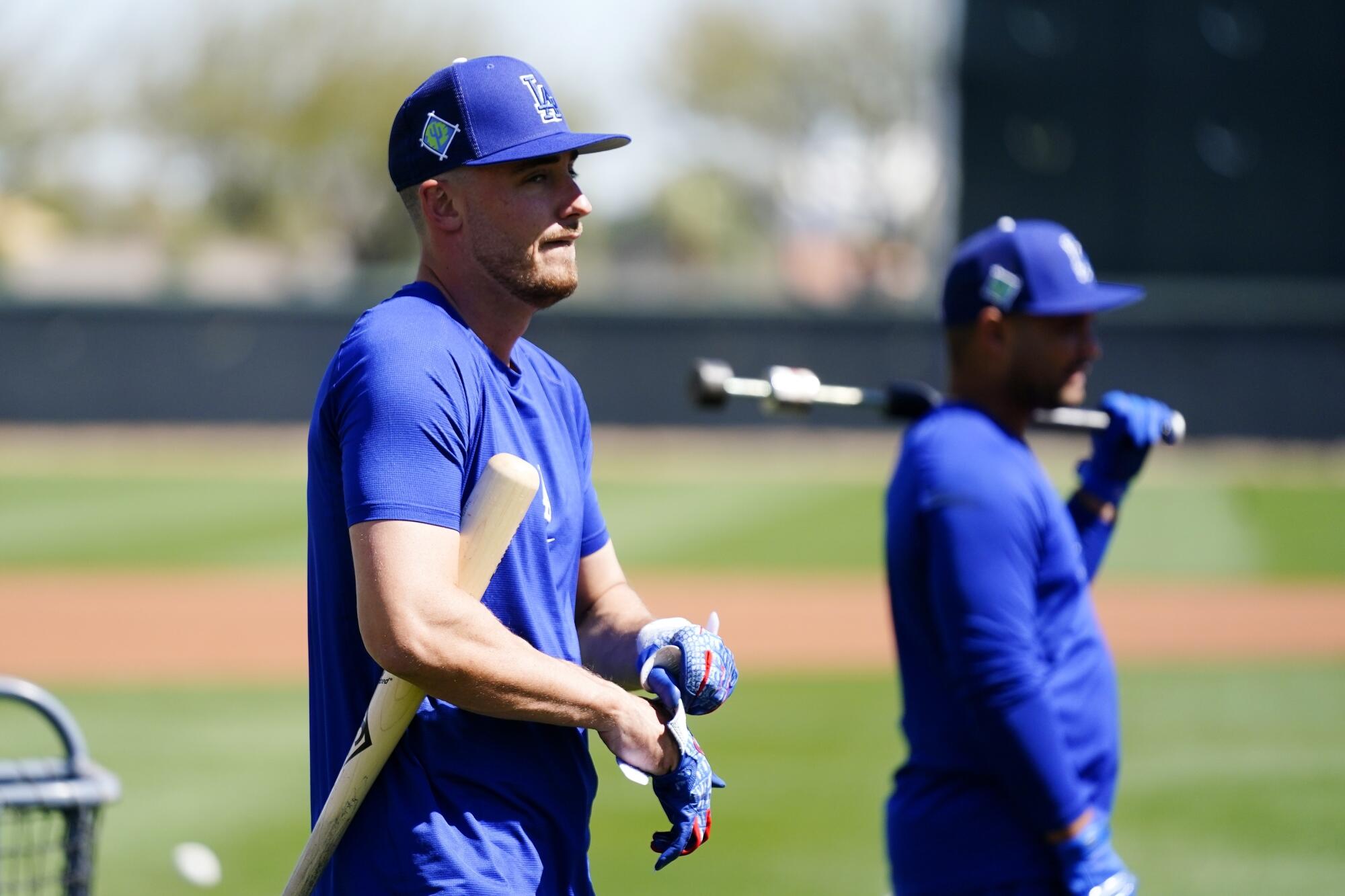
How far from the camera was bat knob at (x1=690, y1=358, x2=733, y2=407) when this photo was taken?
3836 millimetres

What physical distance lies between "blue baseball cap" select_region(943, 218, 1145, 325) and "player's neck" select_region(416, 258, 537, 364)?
1.10 m

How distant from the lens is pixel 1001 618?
2961 mm

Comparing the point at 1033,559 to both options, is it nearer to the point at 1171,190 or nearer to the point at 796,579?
the point at 796,579

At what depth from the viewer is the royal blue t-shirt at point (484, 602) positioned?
2.43m

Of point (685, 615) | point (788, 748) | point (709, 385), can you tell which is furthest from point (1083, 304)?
point (685, 615)

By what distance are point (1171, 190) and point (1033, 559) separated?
25.2m

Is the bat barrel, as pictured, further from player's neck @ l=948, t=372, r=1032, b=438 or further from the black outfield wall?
the black outfield wall

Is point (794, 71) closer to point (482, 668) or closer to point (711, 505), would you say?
point (711, 505)

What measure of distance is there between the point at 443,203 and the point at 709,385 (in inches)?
50.0

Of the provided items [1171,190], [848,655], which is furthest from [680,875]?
[1171,190]

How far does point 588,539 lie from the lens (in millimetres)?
3012

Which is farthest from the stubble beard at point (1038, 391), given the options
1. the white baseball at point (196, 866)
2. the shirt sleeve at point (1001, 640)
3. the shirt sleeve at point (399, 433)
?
the white baseball at point (196, 866)

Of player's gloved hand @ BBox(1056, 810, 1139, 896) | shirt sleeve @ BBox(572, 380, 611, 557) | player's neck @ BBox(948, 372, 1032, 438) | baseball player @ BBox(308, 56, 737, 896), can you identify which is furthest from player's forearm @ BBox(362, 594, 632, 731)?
player's neck @ BBox(948, 372, 1032, 438)

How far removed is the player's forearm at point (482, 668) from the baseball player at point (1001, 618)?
0.87 meters
